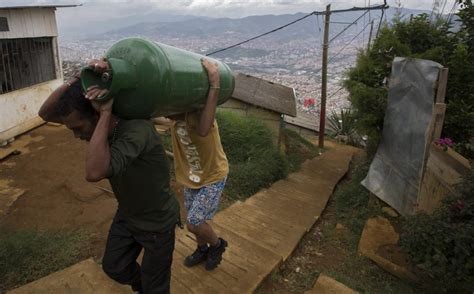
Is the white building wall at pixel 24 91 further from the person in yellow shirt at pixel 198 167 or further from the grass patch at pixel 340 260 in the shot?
the grass patch at pixel 340 260

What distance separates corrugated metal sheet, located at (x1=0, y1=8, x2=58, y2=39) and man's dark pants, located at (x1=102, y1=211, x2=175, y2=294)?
7.09m

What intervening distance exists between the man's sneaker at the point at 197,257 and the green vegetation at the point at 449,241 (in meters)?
1.64

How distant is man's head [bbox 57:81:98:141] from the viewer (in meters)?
1.63

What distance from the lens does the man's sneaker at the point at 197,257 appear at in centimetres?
282

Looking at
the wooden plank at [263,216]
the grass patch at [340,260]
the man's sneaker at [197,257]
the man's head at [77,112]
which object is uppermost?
the man's head at [77,112]

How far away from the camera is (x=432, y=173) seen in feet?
11.2

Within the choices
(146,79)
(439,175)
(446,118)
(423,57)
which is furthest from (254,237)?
(423,57)

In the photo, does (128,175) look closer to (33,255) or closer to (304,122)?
(33,255)

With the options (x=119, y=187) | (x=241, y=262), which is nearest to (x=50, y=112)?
(x=119, y=187)

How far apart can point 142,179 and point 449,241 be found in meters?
2.22

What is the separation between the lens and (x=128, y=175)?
5.90ft

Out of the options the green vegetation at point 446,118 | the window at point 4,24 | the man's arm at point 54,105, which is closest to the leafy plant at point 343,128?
the green vegetation at point 446,118

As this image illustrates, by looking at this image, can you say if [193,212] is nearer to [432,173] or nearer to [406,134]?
[432,173]

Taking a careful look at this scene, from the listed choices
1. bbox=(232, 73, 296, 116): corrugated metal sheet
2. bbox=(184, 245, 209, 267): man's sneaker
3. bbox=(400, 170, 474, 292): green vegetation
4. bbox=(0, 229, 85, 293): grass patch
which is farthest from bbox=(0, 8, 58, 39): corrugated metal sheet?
bbox=(400, 170, 474, 292): green vegetation
